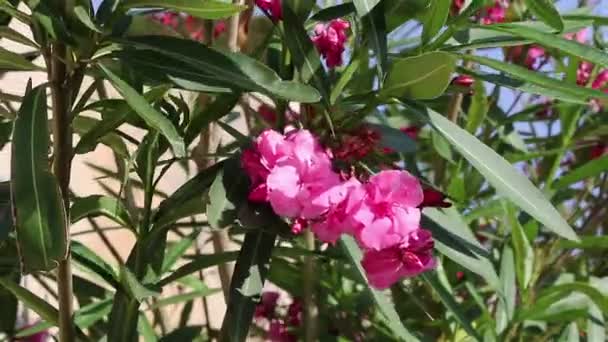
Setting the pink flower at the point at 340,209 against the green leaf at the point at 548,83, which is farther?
the green leaf at the point at 548,83

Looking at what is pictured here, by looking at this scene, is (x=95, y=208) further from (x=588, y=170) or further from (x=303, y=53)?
(x=588, y=170)

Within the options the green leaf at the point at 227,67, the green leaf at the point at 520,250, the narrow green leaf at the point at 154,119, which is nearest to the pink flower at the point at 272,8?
the green leaf at the point at 227,67

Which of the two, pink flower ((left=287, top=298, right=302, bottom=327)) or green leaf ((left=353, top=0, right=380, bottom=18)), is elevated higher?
green leaf ((left=353, top=0, right=380, bottom=18))

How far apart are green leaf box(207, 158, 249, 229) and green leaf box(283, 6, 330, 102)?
0.40 feet

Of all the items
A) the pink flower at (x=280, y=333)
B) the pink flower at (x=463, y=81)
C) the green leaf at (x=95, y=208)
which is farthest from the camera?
the pink flower at (x=280, y=333)

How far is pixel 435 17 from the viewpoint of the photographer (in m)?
1.08

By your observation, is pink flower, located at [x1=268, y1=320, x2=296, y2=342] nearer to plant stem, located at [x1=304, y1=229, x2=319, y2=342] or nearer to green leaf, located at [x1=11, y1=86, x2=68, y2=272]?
plant stem, located at [x1=304, y1=229, x2=319, y2=342]

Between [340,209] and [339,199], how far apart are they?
0.01 meters

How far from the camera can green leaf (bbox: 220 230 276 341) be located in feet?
3.53

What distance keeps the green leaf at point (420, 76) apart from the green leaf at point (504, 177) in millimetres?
50

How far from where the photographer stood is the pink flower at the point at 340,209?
97cm

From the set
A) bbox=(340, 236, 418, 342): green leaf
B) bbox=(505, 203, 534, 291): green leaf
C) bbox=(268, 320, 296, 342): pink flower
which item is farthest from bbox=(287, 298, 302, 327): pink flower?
bbox=(340, 236, 418, 342): green leaf

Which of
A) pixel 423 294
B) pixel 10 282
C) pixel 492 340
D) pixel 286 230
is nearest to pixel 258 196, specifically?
pixel 286 230

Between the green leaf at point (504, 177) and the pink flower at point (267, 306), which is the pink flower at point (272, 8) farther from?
the pink flower at point (267, 306)
